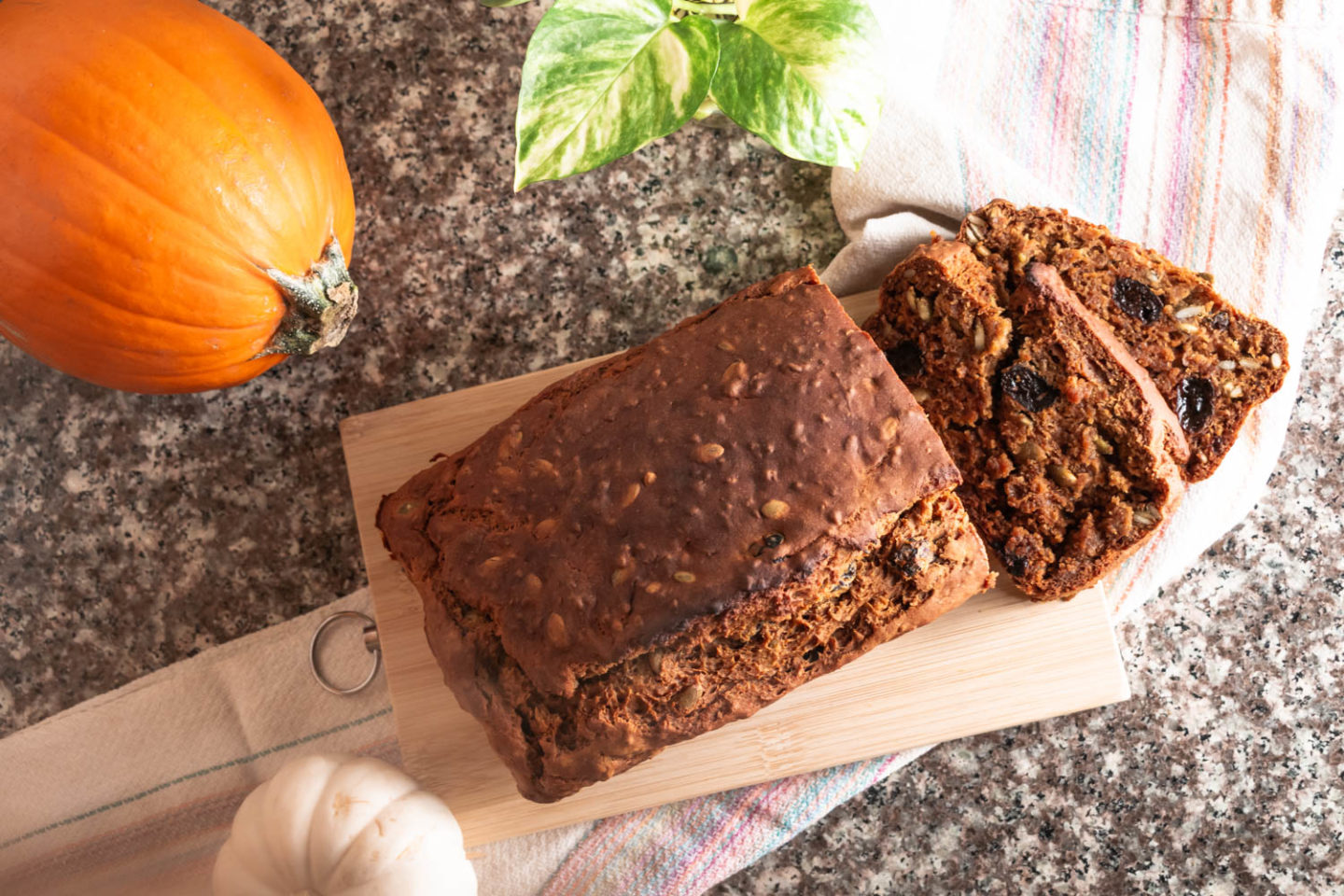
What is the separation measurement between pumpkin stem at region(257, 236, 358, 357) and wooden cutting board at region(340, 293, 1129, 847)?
43 centimetres

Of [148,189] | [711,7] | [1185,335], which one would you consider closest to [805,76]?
[711,7]

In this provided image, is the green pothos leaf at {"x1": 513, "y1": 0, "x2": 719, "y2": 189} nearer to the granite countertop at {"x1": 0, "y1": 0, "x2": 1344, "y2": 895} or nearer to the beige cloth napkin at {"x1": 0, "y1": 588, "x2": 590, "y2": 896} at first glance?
the granite countertop at {"x1": 0, "y1": 0, "x2": 1344, "y2": 895}

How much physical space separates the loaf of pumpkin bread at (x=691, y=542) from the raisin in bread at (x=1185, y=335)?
463mm

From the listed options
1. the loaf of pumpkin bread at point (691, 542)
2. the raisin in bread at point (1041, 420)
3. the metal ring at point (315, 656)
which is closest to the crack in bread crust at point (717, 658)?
the loaf of pumpkin bread at point (691, 542)

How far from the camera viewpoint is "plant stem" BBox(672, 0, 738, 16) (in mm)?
1412

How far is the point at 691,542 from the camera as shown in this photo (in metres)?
1.39

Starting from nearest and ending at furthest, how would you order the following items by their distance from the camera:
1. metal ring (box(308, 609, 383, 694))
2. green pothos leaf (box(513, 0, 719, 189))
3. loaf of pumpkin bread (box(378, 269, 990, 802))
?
green pothos leaf (box(513, 0, 719, 189)) < loaf of pumpkin bread (box(378, 269, 990, 802)) < metal ring (box(308, 609, 383, 694))

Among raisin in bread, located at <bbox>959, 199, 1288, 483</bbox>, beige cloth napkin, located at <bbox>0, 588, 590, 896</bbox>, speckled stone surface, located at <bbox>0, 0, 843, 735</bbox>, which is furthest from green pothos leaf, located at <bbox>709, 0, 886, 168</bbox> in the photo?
beige cloth napkin, located at <bbox>0, 588, 590, 896</bbox>

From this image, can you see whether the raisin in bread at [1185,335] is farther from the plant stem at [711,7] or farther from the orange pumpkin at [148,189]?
the orange pumpkin at [148,189]

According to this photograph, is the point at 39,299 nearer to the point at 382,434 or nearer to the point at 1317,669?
the point at 382,434

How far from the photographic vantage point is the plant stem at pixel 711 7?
1.41m

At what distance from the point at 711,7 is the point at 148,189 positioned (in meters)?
0.87

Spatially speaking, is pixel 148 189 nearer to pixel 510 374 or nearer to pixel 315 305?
pixel 315 305

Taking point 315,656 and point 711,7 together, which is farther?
point 315,656
